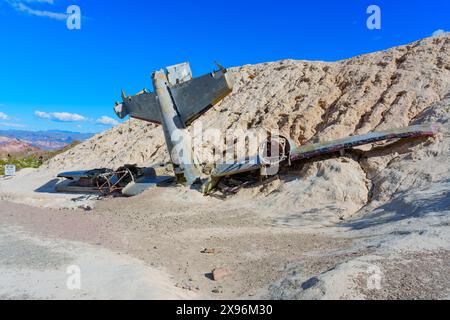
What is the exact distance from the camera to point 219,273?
7.11m

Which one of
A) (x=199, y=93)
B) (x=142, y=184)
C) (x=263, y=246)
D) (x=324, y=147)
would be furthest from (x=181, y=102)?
(x=263, y=246)

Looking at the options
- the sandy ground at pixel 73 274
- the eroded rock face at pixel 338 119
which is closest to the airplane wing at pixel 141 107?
the eroded rock face at pixel 338 119

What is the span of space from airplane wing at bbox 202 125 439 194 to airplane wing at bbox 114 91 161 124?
494 cm

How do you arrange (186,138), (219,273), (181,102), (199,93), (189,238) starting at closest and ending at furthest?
(219,273) → (189,238) → (199,93) → (186,138) → (181,102)

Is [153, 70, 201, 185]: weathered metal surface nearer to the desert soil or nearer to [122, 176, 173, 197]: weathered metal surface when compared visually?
[122, 176, 173, 197]: weathered metal surface

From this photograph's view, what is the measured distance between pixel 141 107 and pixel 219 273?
43.4 feet

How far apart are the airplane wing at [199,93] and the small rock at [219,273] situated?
31.9 ft

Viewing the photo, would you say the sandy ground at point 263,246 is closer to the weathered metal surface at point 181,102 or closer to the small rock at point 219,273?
the small rock at point 219,273

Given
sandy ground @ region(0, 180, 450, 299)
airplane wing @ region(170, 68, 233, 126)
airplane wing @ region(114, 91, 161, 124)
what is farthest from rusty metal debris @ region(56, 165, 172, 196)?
→ airplane wing @ region(170, 68, 233, 126)

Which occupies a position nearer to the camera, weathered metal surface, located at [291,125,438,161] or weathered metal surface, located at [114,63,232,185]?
weathered metal surface, located at [291,125,438,161]

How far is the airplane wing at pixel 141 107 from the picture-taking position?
18.1 m

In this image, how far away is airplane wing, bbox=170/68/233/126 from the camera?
15.6m

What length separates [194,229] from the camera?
1084 cm

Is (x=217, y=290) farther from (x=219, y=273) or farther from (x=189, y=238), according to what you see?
(x=189, y=238)
